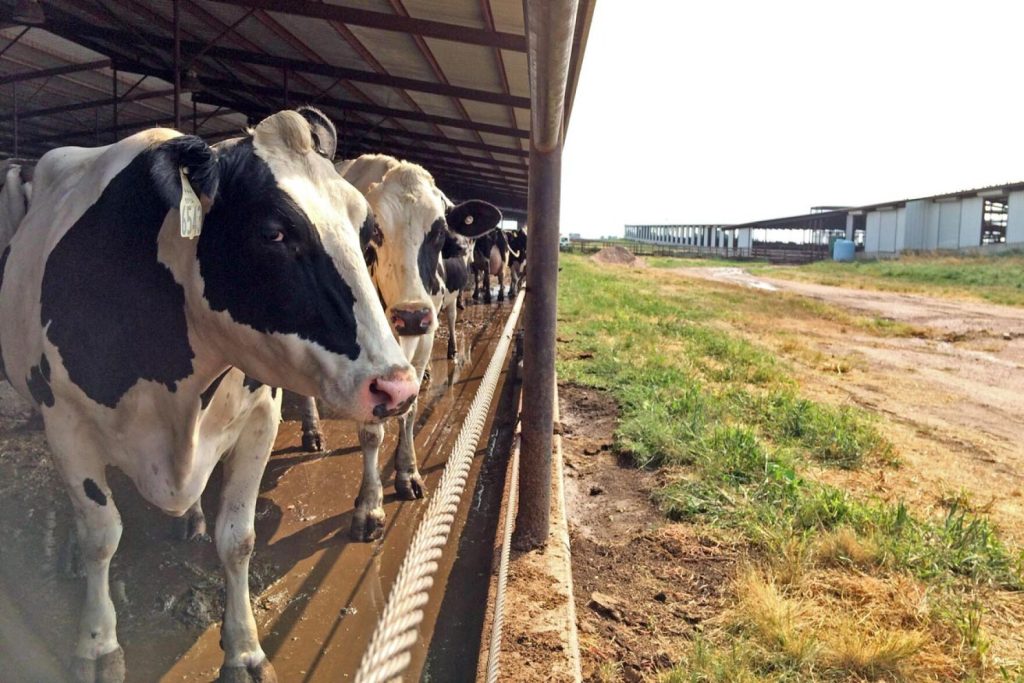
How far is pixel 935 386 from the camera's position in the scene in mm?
9203

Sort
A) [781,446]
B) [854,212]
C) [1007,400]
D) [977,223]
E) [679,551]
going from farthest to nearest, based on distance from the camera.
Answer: [854,212]
[977,223]
[1007,400]
[781,446]
[679,551]

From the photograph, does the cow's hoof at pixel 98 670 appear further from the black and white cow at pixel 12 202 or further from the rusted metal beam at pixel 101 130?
the rusted metal beam at pixel 101 130

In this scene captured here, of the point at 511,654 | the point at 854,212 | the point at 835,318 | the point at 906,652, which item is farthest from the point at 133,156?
the point at 854,212

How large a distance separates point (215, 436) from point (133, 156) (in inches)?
40.2

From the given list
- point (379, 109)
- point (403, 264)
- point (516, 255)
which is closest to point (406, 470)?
point (403, 264)

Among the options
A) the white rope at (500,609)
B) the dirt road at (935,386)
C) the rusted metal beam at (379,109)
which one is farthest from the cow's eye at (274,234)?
the rusted metal beam at (379,109)

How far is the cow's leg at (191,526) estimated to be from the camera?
3260 millimetres

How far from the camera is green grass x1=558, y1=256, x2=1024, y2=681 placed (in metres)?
3.04

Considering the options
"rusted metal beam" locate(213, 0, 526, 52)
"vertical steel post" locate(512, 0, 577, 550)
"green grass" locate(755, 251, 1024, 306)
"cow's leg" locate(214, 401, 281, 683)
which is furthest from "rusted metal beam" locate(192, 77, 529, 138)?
"green grass" locate(755, 251, 1024, 306)

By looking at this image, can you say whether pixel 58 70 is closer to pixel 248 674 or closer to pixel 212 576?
pixel 212 576

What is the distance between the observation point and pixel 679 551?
3.40 metres

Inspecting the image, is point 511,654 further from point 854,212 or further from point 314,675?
point 854,212

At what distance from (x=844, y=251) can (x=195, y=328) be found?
5175 cm

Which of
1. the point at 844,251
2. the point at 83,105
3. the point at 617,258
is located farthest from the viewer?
the point at 617,258
